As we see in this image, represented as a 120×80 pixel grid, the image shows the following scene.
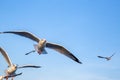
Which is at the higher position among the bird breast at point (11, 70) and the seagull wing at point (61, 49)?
the seagull wing at point (61, 49)

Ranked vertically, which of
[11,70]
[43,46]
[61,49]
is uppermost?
[61,49]

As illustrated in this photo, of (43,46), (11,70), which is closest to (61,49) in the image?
(43,46)

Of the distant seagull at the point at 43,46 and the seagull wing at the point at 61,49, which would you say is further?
the seagull wing at the point at 61,49

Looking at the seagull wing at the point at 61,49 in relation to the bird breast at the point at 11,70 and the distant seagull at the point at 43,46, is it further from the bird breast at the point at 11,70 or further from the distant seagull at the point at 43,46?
the bird breast at the point at 11,70

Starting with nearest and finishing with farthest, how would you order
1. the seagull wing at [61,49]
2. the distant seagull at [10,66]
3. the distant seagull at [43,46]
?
the distant seagull at [43,46]
the seagull wing at [61,49]
the distant seagull at [10,66]

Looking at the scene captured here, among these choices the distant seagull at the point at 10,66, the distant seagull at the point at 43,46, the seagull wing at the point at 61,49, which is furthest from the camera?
the distant seagull at the point at 10,66

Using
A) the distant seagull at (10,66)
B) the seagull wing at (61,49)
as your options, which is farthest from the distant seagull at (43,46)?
the distant seagull at (10,66)

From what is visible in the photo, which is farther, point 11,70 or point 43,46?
point 11,70

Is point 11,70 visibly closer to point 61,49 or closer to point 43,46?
point 61,49

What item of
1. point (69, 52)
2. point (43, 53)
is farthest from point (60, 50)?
point (43, 53)

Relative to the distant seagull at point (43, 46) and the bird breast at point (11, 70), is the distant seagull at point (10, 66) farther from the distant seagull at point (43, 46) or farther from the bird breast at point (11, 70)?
the distant seagull at point (43, 46)

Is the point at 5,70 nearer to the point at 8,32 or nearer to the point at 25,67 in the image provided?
the point at 25,67

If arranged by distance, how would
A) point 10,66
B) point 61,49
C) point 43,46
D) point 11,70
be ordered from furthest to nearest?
point 10,66
point 11,70
point 61,49
point 43,46

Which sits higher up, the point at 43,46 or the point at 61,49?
the point at 61,49
